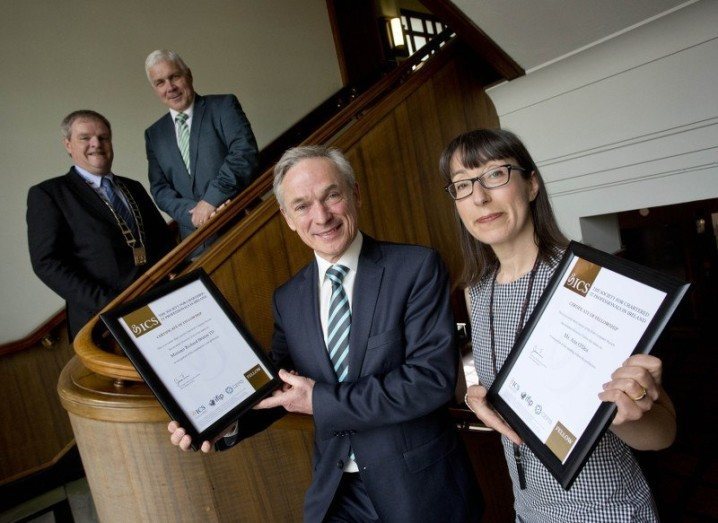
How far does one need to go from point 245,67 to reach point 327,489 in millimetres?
4456

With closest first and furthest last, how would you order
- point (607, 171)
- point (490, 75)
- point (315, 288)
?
1. point (315, 288)
2. point (607, 171)
3. point (490, 75)

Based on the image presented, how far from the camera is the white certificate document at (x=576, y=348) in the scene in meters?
0.75

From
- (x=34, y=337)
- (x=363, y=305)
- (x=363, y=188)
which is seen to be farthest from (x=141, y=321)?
(x=34, y=337)

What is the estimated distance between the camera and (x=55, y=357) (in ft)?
12.5

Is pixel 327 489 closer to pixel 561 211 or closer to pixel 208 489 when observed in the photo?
pixel 208 489

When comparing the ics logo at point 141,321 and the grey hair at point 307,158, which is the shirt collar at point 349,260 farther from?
the ics logo at point 141,321

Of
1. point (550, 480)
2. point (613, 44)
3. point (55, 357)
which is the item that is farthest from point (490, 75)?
point (55, 357)

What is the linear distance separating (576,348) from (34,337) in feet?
13.3

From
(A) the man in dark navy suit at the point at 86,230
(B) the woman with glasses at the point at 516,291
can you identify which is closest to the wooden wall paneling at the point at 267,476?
(B) the woman with glasses at the point at 516,291

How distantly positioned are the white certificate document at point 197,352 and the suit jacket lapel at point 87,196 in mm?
1652

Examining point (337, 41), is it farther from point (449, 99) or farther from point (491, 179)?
point (491, 179)

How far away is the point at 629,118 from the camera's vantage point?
2.84m

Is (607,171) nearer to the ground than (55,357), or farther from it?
farther from it

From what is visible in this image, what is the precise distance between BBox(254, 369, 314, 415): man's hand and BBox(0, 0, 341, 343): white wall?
11.2 feet
